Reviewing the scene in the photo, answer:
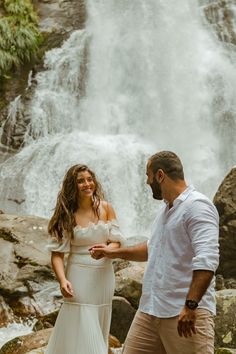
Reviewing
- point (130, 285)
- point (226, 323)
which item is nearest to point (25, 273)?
point (130, 285)

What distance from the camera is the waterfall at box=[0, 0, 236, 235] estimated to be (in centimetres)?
1382

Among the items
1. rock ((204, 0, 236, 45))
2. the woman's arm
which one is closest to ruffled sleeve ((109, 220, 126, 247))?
the woman's arm

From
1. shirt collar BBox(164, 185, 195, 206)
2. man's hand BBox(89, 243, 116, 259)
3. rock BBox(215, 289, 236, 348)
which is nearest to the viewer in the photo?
shirt collar BBox(164, 185, 195, 206)

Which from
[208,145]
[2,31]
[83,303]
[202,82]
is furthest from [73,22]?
[83,303]

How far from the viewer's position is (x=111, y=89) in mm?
17984

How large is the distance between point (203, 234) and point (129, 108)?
14.3 meters

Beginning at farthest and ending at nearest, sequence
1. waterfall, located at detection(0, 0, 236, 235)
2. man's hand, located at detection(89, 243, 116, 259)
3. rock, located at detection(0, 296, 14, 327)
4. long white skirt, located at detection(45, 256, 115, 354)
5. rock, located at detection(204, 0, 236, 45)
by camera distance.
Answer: rock, located at detection(204, 0, 236, 45) < waterfall, located at detection(0, 0, 236, 235) < rock, located at detection(0, 296, 14, 327) < long white skirt, located at detection(45, 256, 115, 354) < man's hand, located at detection(89, 243, 116, 259)

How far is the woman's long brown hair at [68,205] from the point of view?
12.8 ft

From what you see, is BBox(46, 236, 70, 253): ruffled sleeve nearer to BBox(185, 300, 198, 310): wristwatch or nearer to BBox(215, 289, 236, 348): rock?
BBox(185, 300, 198, 310): wristwatch

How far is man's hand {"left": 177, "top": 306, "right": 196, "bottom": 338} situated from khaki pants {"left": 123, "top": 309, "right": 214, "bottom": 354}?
0.29ft

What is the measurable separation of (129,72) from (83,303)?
600 inches

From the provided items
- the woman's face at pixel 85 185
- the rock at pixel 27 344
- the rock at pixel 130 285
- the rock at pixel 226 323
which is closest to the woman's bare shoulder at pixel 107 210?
the woman's face at pixel 85 185

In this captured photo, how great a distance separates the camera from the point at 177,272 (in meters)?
3.21

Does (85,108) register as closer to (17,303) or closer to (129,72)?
(129,72)
